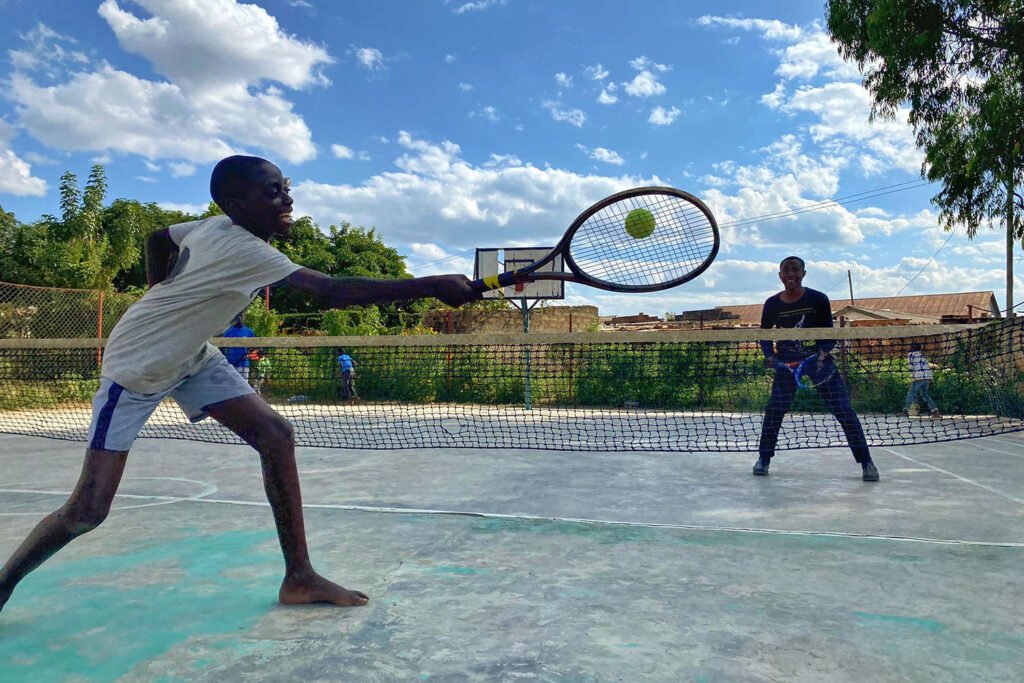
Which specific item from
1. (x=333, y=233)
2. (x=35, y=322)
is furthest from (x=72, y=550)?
(x=333, y=233)

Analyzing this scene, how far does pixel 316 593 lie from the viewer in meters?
2.32

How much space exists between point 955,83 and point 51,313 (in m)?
13.9

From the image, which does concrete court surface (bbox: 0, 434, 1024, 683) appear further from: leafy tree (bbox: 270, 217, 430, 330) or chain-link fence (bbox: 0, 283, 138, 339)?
leafy tree (bbox: 270, 217, 430, 330)

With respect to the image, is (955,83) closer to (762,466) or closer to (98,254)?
(762,466)

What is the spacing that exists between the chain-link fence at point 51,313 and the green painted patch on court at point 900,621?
A: 11.6 m

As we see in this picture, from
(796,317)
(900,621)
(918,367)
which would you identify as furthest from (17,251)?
(900,621)

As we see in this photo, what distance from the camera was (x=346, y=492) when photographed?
429cm

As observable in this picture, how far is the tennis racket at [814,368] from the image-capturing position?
457 centimetres

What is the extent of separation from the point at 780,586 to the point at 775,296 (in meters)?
2.72

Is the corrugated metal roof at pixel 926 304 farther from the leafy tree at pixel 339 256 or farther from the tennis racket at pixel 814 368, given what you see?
the tennis racket at pixel 814 368

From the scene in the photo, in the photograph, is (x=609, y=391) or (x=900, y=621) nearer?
(x=900, y=621)

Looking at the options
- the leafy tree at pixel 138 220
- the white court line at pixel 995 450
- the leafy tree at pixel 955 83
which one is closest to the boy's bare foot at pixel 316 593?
the white court line at pixel 995 450

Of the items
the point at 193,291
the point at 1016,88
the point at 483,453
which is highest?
the point at 1016,88

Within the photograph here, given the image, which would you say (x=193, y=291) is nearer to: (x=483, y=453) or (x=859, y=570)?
(x=859, y=570)
